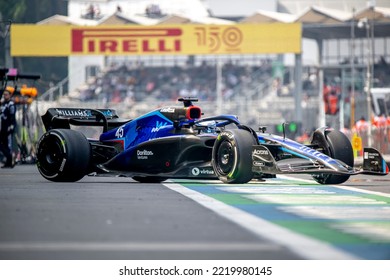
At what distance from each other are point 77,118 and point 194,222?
26.1 ft

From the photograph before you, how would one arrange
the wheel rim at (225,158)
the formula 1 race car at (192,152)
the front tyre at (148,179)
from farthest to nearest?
1. the front tyre at (148,179)
2. the wheel rim at (225,158)
3. the formula 1 race car at (192,152)

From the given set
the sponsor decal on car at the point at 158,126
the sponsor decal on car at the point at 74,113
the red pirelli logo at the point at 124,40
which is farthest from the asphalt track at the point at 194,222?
the red pirelli logo at the point at 124,40

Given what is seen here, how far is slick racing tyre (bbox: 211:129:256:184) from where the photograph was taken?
588 inches

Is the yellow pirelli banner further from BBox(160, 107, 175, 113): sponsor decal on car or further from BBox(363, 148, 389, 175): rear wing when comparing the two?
BBox(363, 148, 389, 175): rear wing

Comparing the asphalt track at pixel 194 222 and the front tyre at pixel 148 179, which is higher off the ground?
the asphalt track at pixel 194 222

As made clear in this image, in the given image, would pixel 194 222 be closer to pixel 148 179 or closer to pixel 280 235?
pixel 280 235

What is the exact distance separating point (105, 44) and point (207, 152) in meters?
41.4

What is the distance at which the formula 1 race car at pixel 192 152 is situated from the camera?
15023mm

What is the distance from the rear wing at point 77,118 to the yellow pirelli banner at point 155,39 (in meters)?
37.0

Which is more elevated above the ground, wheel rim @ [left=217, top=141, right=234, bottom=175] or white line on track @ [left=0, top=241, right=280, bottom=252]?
wheel rim @ [left=217, top=141, right=234, bottom=175]

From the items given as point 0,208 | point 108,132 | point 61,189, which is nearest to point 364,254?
point 0,208

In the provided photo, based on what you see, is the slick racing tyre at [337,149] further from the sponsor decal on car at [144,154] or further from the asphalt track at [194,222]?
the sponsor decal on car at [144,154]

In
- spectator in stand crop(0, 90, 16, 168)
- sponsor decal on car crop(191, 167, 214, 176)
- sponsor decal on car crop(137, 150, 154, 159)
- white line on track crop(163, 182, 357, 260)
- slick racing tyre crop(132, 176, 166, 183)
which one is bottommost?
slick racing tyre crop(132, 176, 166, 183)

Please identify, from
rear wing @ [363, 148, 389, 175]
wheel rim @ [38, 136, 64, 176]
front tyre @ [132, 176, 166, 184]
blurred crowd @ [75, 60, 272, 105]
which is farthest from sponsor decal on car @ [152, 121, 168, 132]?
blurred crowd @ [75, 60, 272, 105]
